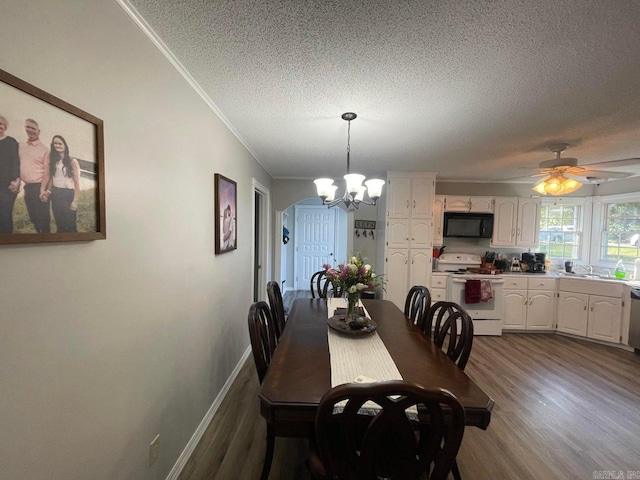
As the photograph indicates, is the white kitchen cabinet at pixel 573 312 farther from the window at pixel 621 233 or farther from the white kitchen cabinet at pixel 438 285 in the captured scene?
the white kitchen cabinet at pixel 438 285

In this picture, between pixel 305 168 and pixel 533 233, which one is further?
pixel 533 233

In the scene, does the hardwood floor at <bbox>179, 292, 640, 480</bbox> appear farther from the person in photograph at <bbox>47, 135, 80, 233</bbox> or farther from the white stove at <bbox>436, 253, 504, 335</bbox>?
the person in photograph at <bbox>47, 135, 80, 233</bbox>

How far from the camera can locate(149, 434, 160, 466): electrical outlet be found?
4.32 feet

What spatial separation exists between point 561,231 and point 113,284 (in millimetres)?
5891

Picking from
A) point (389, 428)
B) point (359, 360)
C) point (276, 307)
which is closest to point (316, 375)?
point (359, 360)

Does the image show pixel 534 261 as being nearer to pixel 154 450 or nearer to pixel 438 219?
pixel 438 219

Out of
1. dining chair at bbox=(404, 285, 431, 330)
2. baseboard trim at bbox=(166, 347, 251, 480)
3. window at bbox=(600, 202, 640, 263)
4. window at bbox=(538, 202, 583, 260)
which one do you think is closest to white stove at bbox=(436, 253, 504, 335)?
window at bbox=(538, 202, 583, 260)

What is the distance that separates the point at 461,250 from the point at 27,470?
4.88m

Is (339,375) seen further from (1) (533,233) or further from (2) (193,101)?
(1) (533,233)

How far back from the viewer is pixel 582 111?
1.88 m

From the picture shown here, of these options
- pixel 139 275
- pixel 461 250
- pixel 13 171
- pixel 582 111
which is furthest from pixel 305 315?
pixel 461 250

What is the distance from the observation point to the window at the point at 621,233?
3830 millimetres

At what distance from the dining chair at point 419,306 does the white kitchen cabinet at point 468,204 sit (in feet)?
7.08

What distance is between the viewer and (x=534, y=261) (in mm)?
4164
